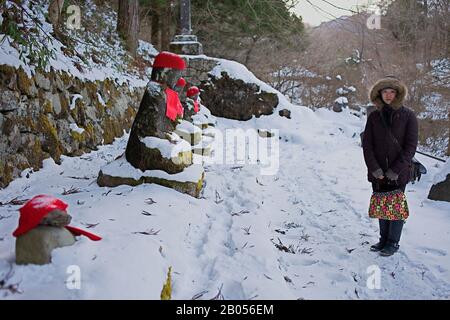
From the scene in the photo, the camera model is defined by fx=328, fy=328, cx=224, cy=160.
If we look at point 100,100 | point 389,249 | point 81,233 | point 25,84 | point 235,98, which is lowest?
point 389,249

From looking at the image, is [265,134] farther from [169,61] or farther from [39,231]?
[39,231]

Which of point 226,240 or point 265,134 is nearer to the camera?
point 226,240

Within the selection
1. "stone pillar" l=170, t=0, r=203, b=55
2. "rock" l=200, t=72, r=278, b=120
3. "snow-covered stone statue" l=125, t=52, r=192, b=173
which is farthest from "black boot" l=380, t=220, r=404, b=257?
"stone pillar" l=170, t=0, r=203, b=55

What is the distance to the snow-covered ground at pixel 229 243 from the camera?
194 cm

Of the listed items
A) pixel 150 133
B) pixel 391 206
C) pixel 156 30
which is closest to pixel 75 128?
pixel 150 133

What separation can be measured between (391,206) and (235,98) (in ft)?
25.8

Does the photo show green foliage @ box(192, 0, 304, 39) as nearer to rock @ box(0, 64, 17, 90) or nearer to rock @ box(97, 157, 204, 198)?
rock @ box(0, 64, 17, 90)

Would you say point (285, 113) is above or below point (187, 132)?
above

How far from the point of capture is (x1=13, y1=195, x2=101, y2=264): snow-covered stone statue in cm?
185

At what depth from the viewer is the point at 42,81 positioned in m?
4.71

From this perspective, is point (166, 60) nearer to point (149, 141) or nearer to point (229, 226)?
point (149, 141)

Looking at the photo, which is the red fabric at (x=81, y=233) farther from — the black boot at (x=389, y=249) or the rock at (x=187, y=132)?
the rock at (x=187, y=132)

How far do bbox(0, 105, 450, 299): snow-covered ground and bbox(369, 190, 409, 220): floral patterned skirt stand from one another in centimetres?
37

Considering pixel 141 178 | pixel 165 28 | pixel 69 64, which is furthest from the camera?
pixel 165 28
